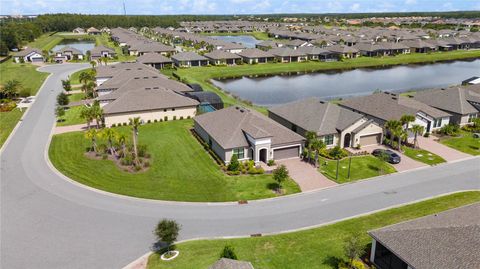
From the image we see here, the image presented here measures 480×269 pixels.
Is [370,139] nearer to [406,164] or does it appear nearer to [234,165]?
[406,164]

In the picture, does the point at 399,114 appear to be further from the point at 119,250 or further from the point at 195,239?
the point at 119,250

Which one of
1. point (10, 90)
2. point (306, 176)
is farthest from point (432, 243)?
point (10, 90)

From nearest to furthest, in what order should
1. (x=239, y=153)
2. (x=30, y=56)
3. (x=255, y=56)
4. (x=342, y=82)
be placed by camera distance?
(x=239, y=153), (x=342, y=82), (x=30, y=56), (x=255, y=56)

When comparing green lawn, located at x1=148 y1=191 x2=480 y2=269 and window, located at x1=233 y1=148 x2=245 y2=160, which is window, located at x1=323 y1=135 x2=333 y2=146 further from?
green lawn, located at x1=148 y1=191 x2=480 y2=269

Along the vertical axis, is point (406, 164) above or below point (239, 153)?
below

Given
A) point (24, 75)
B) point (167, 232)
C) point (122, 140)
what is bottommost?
point (167, 232)
